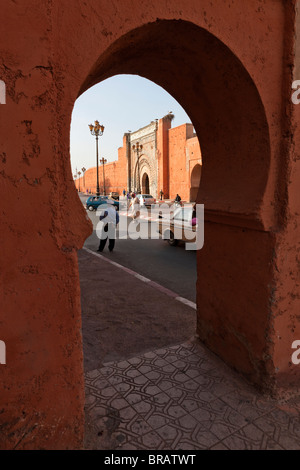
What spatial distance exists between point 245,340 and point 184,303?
220 cm

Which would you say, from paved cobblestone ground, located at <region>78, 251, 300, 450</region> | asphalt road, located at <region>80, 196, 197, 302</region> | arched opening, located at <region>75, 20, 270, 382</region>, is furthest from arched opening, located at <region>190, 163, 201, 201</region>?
arched opening, located at <region>75, 20, 270, 382</region>

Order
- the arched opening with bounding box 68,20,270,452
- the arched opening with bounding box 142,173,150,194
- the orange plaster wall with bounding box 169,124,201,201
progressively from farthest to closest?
the arched opening with bounding box 142,173,150,194
the orange plaster wall with bounding box 169,124,201,201
the arched opening with bounding box 68,20,270,452

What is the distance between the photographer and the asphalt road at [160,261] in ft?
21.3

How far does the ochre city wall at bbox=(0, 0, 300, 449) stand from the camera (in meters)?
1.71

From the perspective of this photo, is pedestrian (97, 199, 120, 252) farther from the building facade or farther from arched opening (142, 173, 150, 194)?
arched opening (142, 173, 150, 194)

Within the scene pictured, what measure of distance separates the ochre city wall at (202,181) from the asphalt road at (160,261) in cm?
283

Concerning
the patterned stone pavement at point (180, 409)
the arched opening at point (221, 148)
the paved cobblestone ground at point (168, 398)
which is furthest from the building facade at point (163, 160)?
the patterned stone pavement at point (180, 409)

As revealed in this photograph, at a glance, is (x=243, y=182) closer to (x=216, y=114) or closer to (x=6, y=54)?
(x=216, y=114)

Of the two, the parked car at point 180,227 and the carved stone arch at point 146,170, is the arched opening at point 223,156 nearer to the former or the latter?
the parked car at point 180,227

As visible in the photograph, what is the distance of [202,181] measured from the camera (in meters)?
3.23

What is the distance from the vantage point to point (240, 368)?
294cm

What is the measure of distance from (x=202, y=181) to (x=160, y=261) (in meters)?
5.44

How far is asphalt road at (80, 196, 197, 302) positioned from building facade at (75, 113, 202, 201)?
558 inches

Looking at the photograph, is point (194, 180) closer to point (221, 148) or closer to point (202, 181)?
point (202, 181)
